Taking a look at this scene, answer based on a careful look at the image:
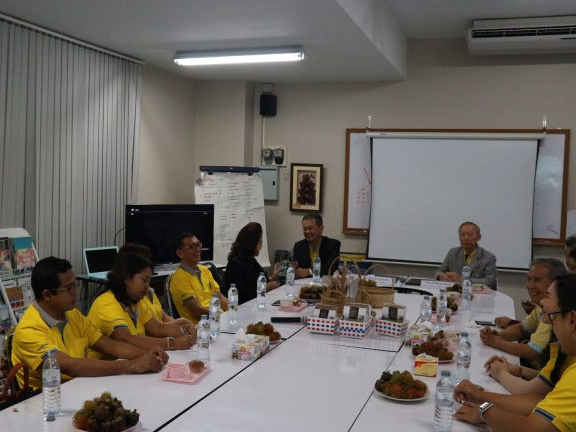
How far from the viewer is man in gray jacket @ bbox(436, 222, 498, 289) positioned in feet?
17.1

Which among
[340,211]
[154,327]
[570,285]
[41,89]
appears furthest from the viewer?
[340,211]

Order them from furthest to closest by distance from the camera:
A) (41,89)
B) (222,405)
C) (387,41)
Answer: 1. (387,41)
2. (41,89)
3. (222,405)

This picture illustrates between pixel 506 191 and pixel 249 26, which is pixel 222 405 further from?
pixel 506 191

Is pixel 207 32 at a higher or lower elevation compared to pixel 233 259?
higher

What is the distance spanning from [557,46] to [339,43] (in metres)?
2.28

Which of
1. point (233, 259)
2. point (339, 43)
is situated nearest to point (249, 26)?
point (339, 43)

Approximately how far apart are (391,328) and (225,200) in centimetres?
376

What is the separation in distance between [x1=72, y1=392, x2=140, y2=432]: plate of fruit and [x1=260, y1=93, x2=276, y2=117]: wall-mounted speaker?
542 cm

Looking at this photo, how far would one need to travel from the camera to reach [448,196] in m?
6.37

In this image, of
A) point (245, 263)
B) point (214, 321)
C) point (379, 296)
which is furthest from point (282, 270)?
point (214, 321)

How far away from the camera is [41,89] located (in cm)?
486

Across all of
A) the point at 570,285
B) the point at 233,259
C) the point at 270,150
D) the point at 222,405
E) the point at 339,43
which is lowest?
the point at 222,405

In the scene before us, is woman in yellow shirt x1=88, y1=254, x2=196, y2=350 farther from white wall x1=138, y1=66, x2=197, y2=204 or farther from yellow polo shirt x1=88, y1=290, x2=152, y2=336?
white wall x1=138, y1=66, x2=197, y2=204

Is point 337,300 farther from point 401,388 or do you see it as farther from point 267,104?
point 267,104
